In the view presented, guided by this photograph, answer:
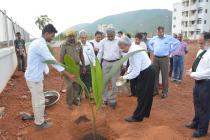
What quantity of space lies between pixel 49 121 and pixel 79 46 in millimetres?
1735

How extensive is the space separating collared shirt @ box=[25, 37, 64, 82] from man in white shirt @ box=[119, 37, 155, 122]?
1243mm

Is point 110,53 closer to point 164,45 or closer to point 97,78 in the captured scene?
point 164,45

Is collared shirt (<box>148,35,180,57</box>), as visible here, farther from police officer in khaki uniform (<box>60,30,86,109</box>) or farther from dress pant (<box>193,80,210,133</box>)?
dress pant (<box>193,80,210,133</box>)

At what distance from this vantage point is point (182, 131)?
5164mm

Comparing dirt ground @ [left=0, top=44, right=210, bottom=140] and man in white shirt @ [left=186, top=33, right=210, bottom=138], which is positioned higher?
man in white shirt @ [left=186, top=33, right=210, bottom=138]

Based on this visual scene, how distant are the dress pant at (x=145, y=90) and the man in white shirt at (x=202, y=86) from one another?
860mm

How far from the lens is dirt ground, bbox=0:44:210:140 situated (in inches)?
196

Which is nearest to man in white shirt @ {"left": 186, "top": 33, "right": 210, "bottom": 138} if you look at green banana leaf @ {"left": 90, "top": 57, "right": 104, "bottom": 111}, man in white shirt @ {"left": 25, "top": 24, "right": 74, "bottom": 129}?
green banana leaf @ {"left": 90, "top": 57, "right": 104, "bottom": 111}

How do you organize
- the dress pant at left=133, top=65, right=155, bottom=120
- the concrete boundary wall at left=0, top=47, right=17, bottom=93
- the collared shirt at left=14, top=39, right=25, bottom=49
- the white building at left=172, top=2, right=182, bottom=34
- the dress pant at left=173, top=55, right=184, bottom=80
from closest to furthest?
the dress pant at left=133, top=65, right=155, bottom=120, the concrete boundary wall at left=0, top=47, right=17, bottom=93, the dress pant at left=173, top=55, right=184, bottom=80, the collared shirt at left=14, top=39, right=25, bottom=49, the white building at left=172, top=2, right=182, bottom=34

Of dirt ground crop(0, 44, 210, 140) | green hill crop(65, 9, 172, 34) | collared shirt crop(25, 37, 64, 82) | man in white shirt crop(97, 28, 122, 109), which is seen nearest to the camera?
collared shirt crop(25, 37, 64, 82)

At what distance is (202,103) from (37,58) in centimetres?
284

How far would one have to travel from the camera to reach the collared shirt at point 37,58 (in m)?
4.84

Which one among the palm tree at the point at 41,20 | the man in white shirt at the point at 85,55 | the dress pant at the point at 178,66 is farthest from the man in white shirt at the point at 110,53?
Answer: the palm tree at the point at 41,20

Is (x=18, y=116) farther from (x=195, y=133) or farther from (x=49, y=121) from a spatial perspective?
(x=195, y=133)
